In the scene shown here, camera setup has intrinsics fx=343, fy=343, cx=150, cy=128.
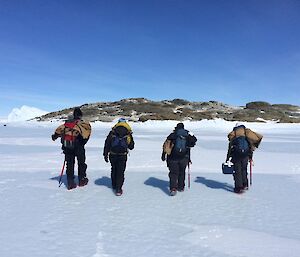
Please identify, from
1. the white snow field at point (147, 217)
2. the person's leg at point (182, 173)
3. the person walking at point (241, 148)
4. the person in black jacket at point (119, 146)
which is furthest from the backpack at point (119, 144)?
the person walking at point (241, 148)

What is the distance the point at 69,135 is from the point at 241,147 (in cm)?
406

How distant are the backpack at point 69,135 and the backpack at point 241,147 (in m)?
3.78

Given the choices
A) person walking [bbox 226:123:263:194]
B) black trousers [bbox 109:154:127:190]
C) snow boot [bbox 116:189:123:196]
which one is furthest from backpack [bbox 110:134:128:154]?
person walking [bbox 226:123:263:194]

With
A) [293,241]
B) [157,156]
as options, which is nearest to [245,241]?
[293,241]

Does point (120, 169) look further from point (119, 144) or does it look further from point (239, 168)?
point (239, 168)

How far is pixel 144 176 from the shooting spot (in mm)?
10484

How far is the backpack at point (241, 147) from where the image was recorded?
808 centimetres

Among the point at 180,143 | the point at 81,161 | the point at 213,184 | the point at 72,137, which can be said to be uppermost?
the point at 72,137

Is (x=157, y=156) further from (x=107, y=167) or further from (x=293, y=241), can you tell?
(x=293, y=241)

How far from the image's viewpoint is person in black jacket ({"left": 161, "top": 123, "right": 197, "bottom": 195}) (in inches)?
310

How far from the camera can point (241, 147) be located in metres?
8.08

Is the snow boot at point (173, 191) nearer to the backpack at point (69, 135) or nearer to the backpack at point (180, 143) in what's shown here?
the backpack at point (180, 143)

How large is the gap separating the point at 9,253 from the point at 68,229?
109 cm

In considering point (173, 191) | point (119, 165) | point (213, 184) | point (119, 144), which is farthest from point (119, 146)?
point (213, 184)
